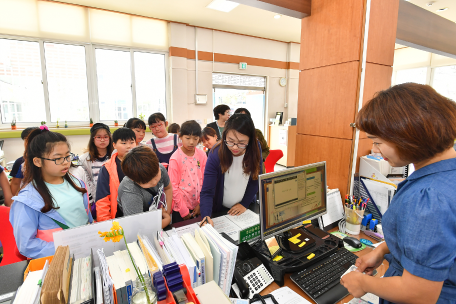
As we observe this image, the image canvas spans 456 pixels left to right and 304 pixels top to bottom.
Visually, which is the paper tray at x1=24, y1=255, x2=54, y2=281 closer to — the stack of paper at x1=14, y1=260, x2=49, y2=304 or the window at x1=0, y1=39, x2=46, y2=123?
the stack of paper at x1=14, y1=260, x2=49, y2=304

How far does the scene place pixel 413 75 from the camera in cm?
665

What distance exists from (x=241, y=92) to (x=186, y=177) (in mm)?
4612

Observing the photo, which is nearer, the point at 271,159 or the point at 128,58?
the point at 271,159

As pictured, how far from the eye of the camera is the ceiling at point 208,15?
13.3 ft

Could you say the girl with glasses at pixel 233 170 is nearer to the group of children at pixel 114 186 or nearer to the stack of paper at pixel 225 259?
the group of children at pixel 114 186

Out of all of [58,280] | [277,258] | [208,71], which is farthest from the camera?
[208,71]

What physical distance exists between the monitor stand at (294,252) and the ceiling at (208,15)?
4.06 meters

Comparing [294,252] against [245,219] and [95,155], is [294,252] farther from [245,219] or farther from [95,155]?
[95,155]

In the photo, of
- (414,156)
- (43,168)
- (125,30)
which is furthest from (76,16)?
(414,156)

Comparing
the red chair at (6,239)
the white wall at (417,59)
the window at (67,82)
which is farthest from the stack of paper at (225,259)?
Answer: the white wall at (417,59)

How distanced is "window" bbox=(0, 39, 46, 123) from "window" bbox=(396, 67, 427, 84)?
341 inches

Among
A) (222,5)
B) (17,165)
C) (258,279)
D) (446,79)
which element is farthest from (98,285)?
(446,79)

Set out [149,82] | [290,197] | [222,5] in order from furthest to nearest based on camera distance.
Result: [149,82] → [222,5] → [290,197]

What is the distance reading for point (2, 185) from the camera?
2.15 m
